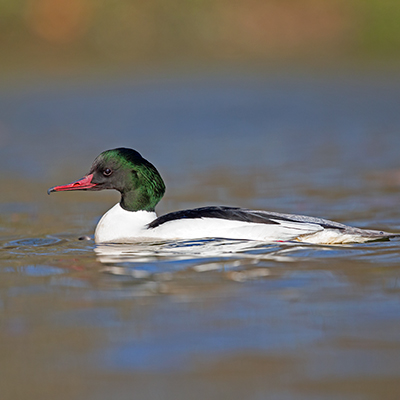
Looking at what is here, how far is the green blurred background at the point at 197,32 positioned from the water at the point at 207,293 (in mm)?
16353

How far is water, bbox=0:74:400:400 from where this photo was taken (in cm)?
394

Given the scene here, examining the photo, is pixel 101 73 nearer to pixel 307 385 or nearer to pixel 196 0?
pixel 196 0

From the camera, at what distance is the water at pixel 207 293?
3939 millimetres

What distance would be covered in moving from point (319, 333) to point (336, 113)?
14.7 meters

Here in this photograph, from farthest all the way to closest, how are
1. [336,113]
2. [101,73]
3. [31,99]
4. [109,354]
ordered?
1. [101,73]
2. [31,99]
3. [336,113]
4. [109,354]

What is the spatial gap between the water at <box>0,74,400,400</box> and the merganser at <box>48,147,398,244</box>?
0.13 meters

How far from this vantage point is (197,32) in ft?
99.3

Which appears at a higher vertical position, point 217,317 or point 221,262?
point 221,262

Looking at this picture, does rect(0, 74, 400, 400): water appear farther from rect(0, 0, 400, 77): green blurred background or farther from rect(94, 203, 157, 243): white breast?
rect(0, 0, 400, 77): green blurred background

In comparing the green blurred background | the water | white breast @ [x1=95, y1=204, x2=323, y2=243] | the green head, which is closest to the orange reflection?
the green blurred background

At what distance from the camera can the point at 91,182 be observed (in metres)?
7.51

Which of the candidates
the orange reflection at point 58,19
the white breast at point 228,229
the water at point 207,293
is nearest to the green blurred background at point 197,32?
the orange reflection at point 58,19

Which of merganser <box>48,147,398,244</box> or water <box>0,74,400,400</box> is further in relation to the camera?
merganser <box>48,147,398,244</box>

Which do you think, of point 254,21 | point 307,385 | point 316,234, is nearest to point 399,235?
A: point 316,234
